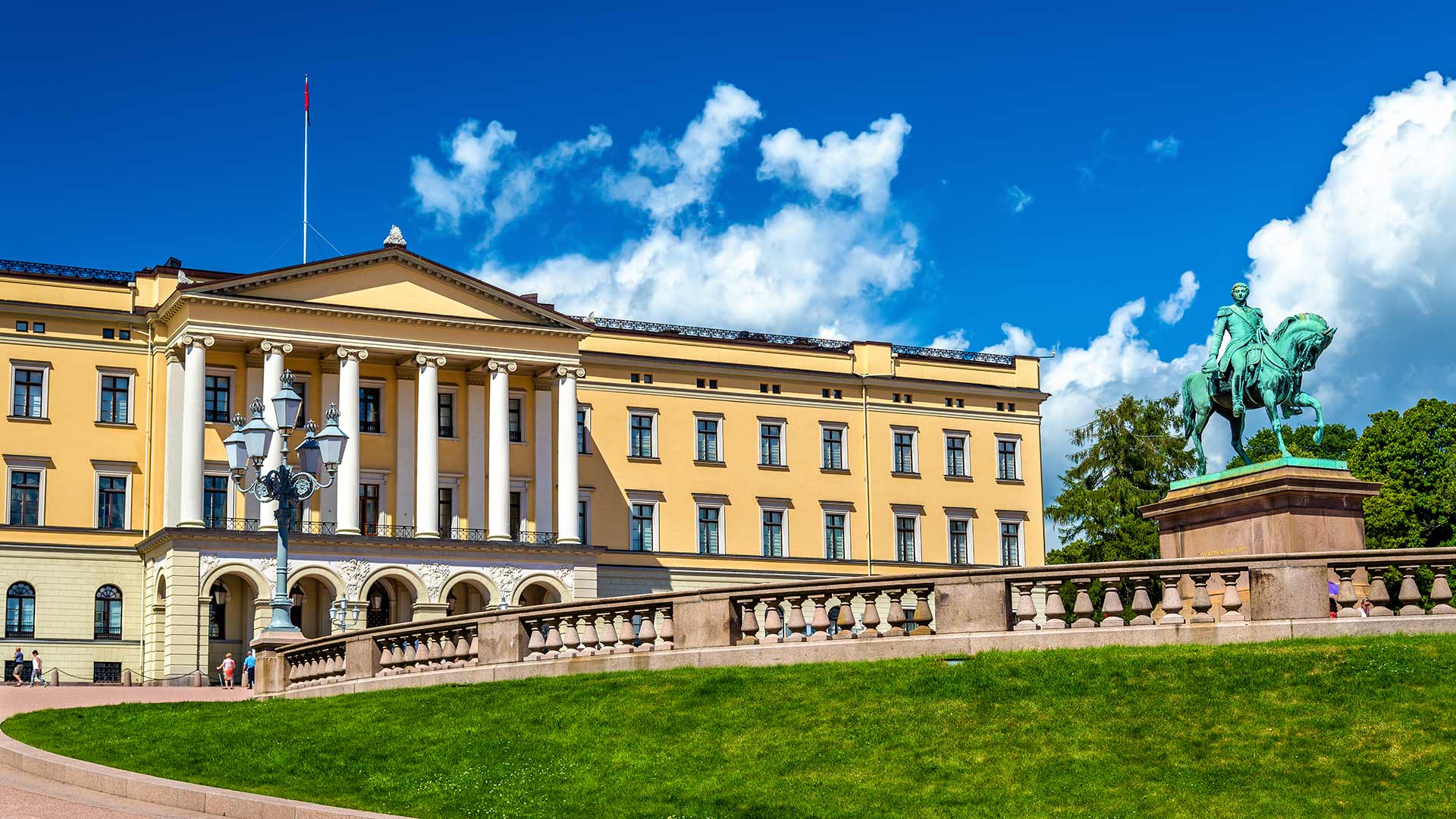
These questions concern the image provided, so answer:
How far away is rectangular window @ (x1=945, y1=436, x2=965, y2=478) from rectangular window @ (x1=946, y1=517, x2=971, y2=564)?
2145mm

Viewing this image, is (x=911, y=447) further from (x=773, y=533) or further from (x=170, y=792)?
(x=170, y=792)

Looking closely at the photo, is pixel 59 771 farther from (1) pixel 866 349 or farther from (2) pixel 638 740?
Result: (1) pixel 866 349

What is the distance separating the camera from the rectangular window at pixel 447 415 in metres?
74.8

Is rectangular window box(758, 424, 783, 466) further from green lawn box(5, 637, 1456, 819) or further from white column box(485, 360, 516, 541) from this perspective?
green lawn box(5, 637, 1456, 819)

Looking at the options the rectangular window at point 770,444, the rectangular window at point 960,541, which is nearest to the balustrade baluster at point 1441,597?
the rectangular window at point 770,444

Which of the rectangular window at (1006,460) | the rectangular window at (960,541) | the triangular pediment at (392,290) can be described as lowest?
the rectangular window at (960,541)

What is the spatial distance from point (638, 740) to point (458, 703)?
4681 mm

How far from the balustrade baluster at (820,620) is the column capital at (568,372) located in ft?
155

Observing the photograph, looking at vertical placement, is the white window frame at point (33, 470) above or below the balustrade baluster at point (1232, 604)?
above

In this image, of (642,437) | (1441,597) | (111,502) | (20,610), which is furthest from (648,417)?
(1441,597)

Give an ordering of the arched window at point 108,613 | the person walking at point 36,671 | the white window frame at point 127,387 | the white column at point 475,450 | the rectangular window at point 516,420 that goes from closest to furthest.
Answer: the person walking at point 36,671 → the arched window at point 108,613 → the white window frame at point 127,387 → the white column at point 475,450 → the rectangular window at point 516,420

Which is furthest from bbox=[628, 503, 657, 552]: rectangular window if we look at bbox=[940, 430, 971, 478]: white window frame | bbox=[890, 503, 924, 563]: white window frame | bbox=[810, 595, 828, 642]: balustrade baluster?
bbox=[810, 595, 828, 642]: balustrade baluster

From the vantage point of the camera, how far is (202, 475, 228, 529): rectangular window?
6881 cm

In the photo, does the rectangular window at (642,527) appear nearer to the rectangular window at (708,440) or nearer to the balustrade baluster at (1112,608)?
the rectangular window at (708,440)
